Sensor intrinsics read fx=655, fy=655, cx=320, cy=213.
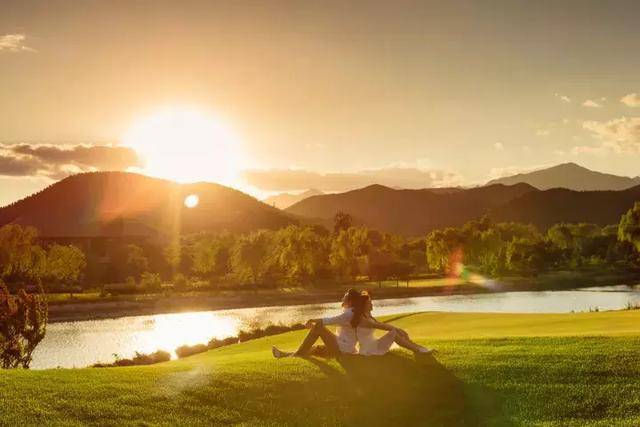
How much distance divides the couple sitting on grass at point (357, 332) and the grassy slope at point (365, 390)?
0.30 meters

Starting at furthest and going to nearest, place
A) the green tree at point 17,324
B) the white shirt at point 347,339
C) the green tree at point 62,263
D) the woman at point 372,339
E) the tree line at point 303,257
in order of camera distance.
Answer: the tree line at point 303,257 < the green tree at point 62,263 < the green tree at point 17,324 < the white shirt at point 347,339 < the woman at point 372,339

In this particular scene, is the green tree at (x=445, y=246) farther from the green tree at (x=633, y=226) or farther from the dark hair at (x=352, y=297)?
the dark hair at (x=352, y=297)

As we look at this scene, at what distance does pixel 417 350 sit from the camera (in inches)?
570

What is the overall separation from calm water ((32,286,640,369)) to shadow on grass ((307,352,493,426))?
18999 millimetres

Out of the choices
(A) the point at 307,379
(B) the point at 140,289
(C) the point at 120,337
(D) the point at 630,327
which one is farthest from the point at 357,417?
(B) the point at 140,289

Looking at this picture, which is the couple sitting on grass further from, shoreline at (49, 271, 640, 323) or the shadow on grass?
shoreline at (49, 271, 640, 323)

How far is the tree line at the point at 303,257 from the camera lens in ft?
257

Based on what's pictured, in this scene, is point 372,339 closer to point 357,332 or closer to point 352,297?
point 357,332

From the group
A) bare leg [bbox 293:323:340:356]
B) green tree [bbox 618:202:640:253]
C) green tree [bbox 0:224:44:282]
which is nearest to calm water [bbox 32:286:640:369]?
green tree [bbox 618:202:640:253]

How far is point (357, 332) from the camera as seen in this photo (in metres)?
14.6

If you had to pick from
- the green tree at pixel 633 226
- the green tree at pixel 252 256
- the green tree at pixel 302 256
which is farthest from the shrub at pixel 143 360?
the green tree at pixel 633 226

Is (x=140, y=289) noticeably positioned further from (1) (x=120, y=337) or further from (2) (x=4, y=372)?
(2) (x=4, y=372)

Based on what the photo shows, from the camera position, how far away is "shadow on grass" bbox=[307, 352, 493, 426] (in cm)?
1177

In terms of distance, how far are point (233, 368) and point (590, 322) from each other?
44.0ft
